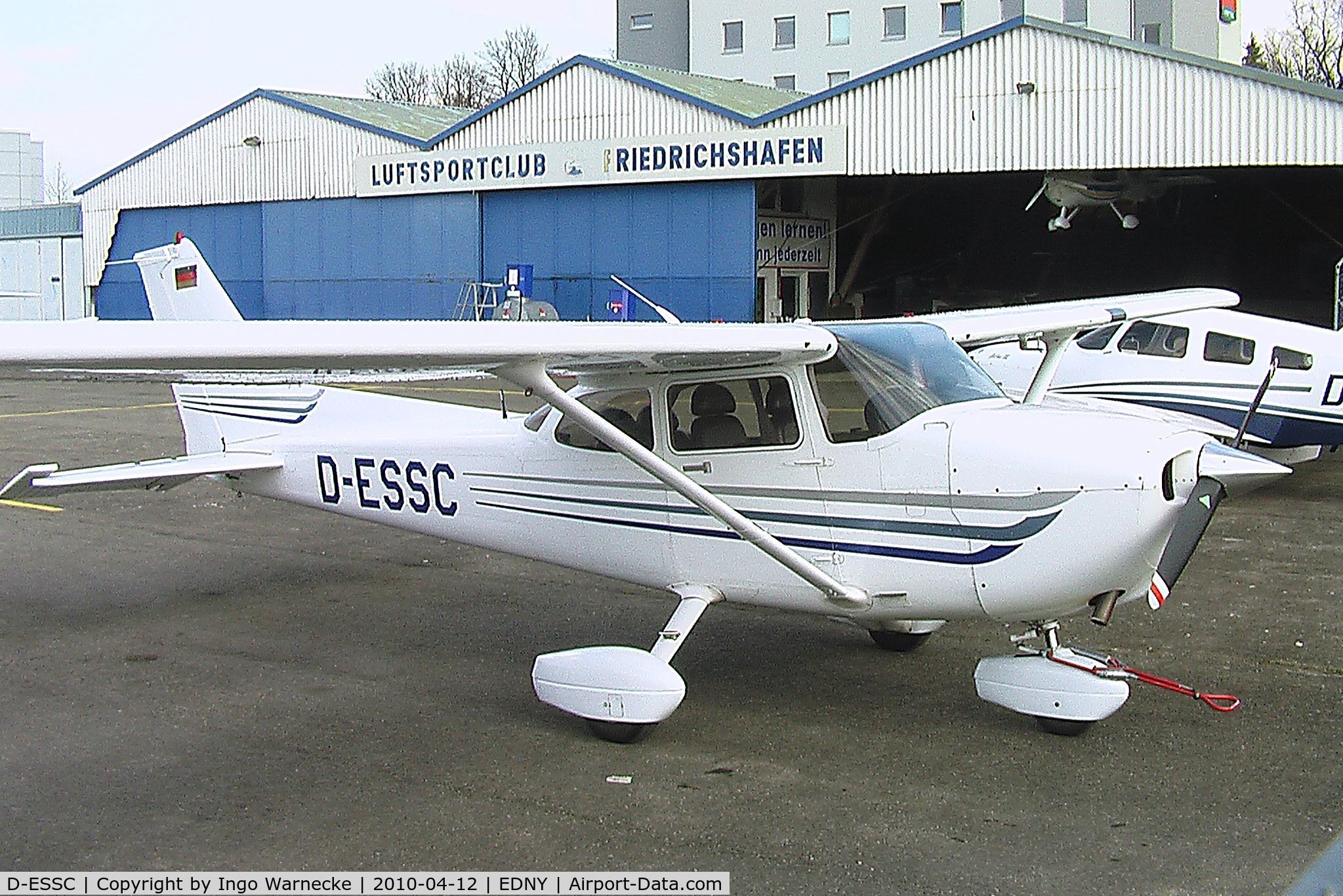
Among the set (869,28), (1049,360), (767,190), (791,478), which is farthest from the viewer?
(869,28)

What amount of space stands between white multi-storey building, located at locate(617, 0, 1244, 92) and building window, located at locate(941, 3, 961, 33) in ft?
0.12

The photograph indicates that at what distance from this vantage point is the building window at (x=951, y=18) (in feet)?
191

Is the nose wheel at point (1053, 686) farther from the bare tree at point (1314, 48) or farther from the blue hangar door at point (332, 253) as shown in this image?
the bare tree at point (1314, 48)

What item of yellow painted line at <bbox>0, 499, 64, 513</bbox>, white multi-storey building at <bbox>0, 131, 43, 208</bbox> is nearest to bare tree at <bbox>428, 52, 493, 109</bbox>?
white multi-storey building at <bbox>0, 131, 43, 208</bbox>

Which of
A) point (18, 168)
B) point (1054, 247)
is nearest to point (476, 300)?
point (1054, 247)

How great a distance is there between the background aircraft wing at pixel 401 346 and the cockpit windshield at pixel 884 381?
0.17m

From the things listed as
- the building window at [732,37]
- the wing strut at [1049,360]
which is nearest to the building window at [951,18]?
the building window at [732,37]

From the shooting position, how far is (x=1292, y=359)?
13.1 m

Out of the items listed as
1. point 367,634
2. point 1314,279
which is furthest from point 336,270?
point 367,634

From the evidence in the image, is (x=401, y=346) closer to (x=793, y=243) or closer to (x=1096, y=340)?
(x=1096, y=340)

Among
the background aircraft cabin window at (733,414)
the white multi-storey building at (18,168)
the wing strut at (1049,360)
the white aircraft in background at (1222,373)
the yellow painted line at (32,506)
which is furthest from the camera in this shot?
the white multi-storey building at (18,168)

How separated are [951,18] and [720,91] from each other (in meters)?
27.6

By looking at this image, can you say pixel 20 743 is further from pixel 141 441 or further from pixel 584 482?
pixel 141 441

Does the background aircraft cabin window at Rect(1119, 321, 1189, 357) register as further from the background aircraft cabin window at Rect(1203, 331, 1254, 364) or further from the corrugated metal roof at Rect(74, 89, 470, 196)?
the corrugated metal roof at Rect(74, 89, 470, 196)
